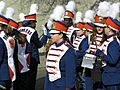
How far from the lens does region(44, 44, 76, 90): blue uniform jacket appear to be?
638 centimetres

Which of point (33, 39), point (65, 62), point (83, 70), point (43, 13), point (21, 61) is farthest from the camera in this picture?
point (43, 13)

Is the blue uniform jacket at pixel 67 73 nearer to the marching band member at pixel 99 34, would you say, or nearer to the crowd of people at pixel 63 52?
the crowd of people at pixel 63 52

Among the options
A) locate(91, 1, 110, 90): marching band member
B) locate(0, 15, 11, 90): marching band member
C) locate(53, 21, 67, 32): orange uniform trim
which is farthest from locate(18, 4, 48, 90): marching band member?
locate(53, 21, 67, 32): orange uniform trim

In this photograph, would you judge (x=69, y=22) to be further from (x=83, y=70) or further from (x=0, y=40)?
(x=0, y=40)

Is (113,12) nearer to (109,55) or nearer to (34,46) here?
(109,55)

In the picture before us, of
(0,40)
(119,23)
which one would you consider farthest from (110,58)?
(0,40)

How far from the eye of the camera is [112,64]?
7621mm

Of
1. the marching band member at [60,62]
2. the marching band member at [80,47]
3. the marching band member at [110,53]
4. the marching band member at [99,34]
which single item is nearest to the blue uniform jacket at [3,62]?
the marching band member at [60,62]

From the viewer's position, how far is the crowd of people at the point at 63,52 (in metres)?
6.58

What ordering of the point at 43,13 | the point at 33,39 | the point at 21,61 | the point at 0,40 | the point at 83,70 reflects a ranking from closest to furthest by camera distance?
the point at 0,40 < the point at 21,61 < the point at 33,39 < the point at 83,70 < the point at 43,13


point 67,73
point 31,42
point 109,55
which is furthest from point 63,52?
point 31,42

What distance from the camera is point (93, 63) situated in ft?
29.5

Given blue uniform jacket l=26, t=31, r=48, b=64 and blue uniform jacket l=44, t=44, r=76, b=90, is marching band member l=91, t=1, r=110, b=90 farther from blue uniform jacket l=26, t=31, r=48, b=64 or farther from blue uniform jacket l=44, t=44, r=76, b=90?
blue uniform jacket l=44, t=44, r=76, b=90

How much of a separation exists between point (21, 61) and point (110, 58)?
2.12 m
